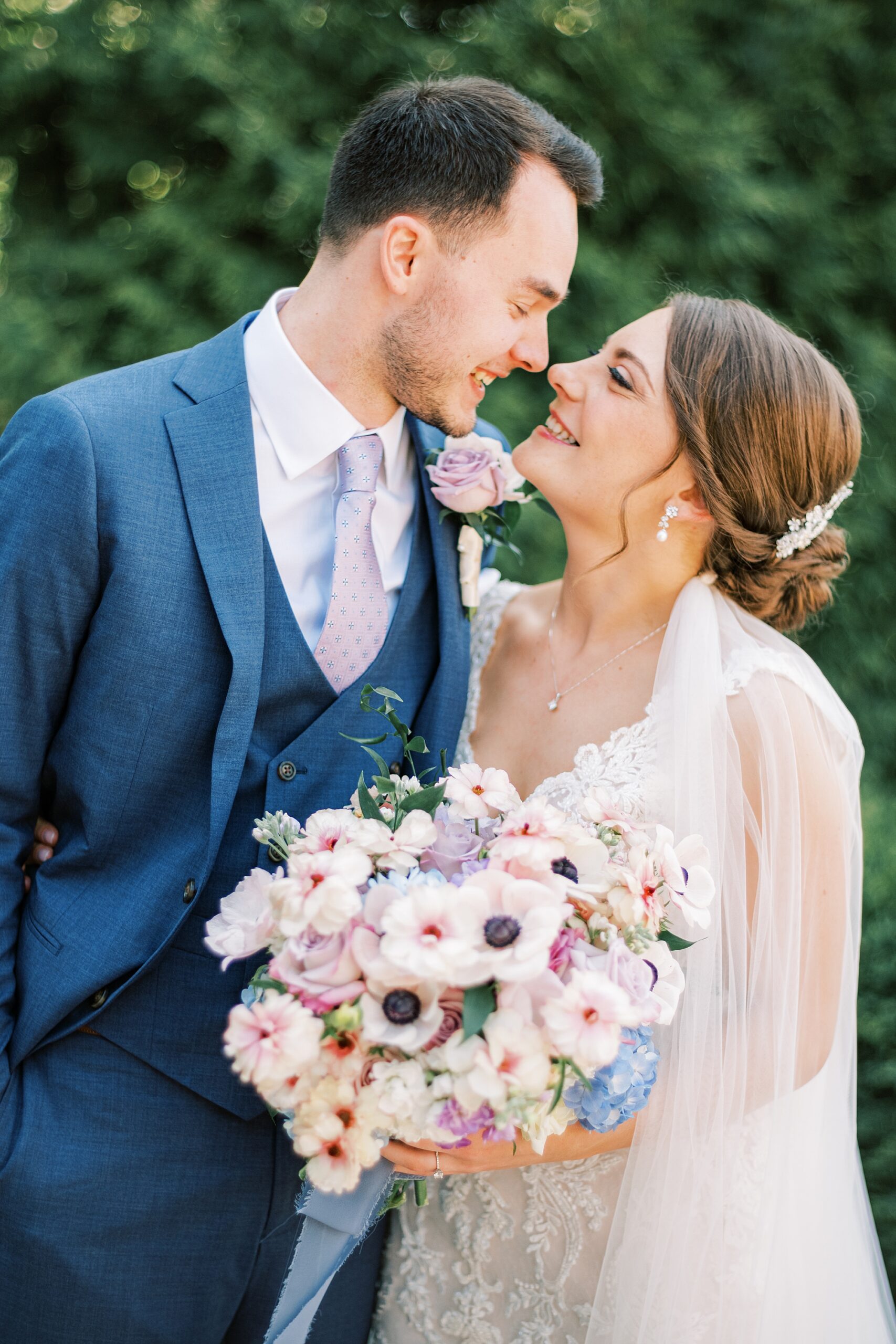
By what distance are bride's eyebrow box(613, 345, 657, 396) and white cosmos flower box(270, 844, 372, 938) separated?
140 cm

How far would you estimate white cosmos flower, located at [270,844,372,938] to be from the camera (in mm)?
1429

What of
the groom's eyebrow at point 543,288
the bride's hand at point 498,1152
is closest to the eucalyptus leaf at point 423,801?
the bride's hand at point 498,1152

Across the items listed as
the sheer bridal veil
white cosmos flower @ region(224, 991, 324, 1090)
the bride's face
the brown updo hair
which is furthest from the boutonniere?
white cosmos flower @ region(224, 991, 324, 1090)

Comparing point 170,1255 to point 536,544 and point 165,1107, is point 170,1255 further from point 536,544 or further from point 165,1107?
point 536,544

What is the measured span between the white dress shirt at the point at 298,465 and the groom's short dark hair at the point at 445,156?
0.40 m

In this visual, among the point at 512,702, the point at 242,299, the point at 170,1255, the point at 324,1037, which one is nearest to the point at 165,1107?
the point at 170,1255

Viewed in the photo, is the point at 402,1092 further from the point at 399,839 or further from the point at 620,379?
the point at 620,379

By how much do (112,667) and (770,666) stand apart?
129cm

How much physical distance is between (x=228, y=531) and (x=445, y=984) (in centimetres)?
97

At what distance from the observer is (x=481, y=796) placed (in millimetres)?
1709

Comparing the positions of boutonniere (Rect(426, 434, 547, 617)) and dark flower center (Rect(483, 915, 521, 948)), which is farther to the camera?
boutonniere (Rect(426, 434, 547, 617))

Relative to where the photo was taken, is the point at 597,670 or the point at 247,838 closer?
the point at 247,838

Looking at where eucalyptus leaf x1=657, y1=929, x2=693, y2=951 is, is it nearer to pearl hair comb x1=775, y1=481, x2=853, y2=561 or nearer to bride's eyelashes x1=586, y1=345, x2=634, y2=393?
pearl hair comb x1=775, y1=481, x2=853, y2=561

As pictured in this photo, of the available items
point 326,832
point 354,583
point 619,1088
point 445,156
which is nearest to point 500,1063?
point 619,1088
